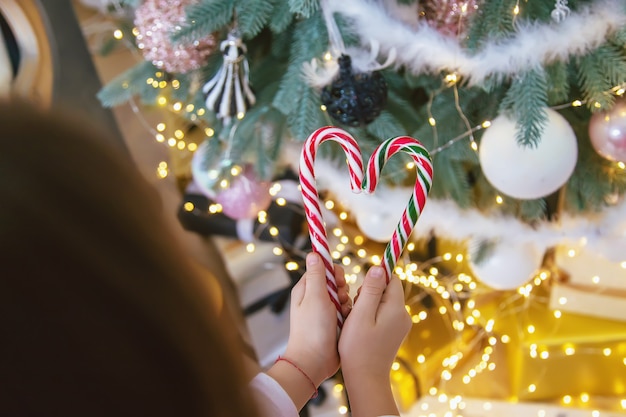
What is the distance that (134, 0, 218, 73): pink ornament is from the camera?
103 cm

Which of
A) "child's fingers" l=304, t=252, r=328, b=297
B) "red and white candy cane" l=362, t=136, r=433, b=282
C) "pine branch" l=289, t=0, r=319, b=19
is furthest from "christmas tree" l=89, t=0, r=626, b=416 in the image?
"child's fingers" l=304, t=252, r=328, b=297

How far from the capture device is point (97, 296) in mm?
439

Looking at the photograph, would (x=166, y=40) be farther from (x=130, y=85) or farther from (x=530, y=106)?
(x=530, y=106)

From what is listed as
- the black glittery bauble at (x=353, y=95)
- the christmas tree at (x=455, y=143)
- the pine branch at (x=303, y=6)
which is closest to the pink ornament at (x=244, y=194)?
the christmas tree at (x=455, y=143)

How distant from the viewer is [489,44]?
892 millimetres

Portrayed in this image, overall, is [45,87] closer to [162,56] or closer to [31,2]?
[31,2]

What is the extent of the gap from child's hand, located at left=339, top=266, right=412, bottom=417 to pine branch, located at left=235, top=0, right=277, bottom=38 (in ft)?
1.54

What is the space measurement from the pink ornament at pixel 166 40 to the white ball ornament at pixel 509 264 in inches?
24.9

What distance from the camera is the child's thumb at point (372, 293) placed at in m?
0.71

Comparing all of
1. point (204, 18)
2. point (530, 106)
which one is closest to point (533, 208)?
point (530, 106)

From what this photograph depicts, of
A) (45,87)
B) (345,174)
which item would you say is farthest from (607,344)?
(45,87)

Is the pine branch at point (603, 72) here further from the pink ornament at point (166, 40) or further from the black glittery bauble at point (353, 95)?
the pink ornament at point (166, 40)

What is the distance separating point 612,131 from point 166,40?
72 cm

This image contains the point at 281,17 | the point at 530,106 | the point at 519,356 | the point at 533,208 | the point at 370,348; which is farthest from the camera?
the point at 519,356
